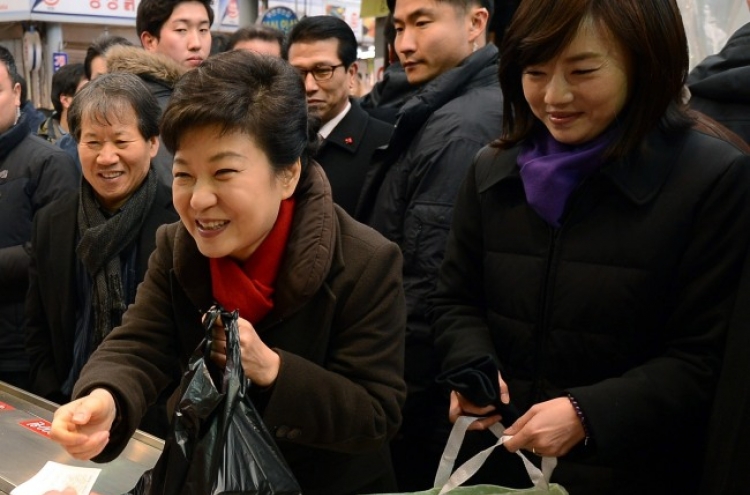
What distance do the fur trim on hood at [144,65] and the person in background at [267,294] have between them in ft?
5.28

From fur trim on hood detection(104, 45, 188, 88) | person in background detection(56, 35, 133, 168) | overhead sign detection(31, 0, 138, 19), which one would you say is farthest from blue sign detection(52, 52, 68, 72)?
fur trim on hood detection(104, 45, 188, 88)

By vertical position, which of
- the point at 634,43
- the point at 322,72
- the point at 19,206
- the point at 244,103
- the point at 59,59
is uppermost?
the point at 634,43

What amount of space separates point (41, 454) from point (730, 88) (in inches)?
74.2

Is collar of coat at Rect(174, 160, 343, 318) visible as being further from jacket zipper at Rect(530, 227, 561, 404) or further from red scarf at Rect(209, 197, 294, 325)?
jacket zipper at Rect(530, 227, 561, 404)

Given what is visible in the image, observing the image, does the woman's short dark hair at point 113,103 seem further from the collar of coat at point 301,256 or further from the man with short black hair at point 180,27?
the man with short black hair at point 180,27

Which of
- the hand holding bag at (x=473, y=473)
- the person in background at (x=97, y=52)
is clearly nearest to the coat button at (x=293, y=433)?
the hand holding bag at (x=473, y=473)

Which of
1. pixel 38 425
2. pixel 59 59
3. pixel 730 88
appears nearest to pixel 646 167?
pixel 730 88

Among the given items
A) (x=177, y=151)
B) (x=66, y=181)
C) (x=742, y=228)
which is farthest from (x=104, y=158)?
(x=742, y=228)

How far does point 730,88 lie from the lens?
1.94m

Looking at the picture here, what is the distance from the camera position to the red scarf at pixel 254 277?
66.6 inches

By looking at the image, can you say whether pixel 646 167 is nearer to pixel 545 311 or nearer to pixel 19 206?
pixel 545 311

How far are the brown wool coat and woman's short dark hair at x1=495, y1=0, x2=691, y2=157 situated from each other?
1.70ft

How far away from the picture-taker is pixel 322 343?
1.76 m

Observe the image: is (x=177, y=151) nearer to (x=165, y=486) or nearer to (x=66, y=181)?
(x=165, y=486)
